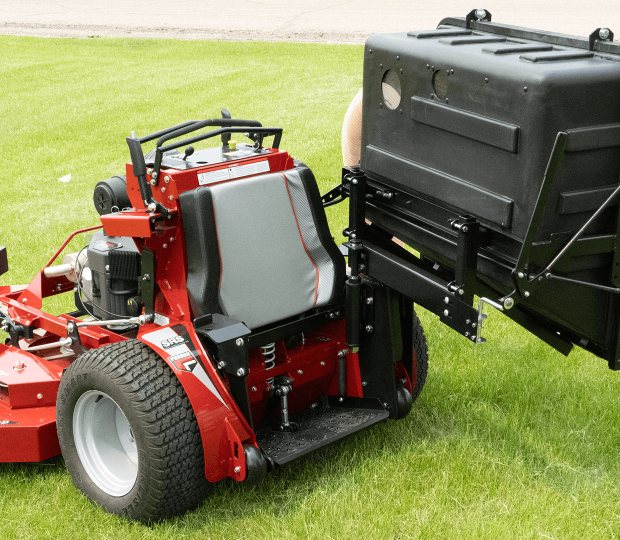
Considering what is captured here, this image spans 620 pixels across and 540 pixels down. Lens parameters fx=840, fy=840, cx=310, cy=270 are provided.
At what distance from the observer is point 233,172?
12.1 feet

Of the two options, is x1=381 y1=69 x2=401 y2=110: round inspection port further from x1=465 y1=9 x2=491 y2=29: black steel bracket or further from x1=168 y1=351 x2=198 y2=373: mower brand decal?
x1=168 y1=351 x2=198 y2=373: mower brand decal

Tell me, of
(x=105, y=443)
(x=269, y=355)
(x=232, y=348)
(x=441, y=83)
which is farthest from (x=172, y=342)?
(x=441, y=83)

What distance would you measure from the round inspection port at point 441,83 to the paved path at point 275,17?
12.6m

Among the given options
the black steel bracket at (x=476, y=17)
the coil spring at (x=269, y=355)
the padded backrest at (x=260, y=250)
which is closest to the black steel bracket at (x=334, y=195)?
the padded backrest at (x=260, y=250)

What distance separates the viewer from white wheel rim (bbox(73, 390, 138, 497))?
365cm

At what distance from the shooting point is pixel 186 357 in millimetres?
3412

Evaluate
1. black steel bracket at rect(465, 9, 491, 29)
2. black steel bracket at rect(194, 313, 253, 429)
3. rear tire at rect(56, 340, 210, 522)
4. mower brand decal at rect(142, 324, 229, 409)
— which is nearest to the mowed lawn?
rear tire at rect(56, 340, 210, 522)

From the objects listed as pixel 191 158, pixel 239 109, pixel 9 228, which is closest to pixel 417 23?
pixel 239 109

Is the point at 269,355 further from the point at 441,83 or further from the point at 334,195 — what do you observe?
the point at 441,83

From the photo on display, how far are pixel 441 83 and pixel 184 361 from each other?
148 centimetres

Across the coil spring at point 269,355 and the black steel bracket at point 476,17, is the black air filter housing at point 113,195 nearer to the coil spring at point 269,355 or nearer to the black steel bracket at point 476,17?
the coil spring at point 269,355

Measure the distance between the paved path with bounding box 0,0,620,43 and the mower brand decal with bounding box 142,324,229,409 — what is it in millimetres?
12737

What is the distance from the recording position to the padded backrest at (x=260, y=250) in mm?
3531

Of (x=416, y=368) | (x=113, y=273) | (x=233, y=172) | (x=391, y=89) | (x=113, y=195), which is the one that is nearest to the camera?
(x=391, y=89)
